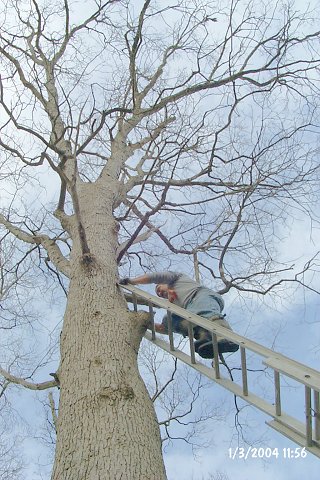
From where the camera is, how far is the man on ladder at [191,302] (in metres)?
3.25

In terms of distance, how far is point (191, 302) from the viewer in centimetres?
387

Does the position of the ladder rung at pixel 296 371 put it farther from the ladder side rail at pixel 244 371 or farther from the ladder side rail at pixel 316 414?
the ladder side rail at pixel 244 371

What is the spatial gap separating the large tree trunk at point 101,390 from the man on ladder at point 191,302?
41 cm

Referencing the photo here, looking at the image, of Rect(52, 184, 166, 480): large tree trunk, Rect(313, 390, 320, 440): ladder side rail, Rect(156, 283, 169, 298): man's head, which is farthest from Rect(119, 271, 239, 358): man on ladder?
Rect(313, 390, 320, 440): ladder side rail

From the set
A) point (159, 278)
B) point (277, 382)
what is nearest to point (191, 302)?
point (159, 278)

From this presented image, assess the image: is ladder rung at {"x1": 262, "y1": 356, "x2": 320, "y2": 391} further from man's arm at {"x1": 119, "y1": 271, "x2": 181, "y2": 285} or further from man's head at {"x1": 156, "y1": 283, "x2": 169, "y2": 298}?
man's head at {"x1": 156, "y1": 283, "x2": 169, "y2": 298}

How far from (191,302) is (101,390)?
1576mm

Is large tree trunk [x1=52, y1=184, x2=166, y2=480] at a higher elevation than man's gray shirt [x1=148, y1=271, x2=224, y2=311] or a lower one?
lower

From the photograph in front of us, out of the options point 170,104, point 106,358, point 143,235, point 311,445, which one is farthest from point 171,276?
point 170,104

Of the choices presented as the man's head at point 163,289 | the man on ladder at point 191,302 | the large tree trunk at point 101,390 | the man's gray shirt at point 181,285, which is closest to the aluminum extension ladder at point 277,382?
the man on ladder at point 191,302

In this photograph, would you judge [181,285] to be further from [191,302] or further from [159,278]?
[191,302]

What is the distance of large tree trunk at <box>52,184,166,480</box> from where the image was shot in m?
1.99

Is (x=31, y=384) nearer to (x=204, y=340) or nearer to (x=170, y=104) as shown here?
(x=204, y=340)

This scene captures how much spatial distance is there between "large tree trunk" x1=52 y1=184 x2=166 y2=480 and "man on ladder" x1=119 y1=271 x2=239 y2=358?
408 millimetres
